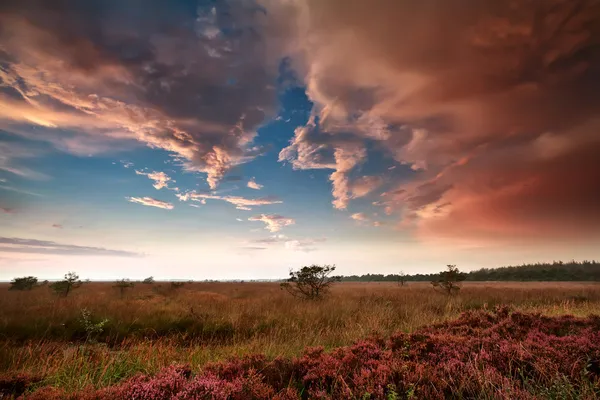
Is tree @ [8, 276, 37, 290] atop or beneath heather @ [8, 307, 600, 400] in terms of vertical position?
atop

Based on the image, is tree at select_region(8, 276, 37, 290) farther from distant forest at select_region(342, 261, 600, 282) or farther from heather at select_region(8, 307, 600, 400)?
distant forest at select_region(342, 261, 600, 282)

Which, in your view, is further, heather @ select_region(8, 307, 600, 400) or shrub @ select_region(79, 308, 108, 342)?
shrub @ select_region(79, 308, 108, 342)

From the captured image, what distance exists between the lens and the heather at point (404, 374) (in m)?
3.05

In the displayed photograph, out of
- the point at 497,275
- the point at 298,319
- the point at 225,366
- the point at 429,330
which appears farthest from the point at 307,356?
the point at 497,275

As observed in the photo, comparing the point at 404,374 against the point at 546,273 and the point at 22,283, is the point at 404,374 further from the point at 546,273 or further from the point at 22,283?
the point at 546,273

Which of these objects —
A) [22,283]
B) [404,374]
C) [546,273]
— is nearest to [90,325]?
[404,374]

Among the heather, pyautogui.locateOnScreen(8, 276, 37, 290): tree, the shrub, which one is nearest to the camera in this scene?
the heather

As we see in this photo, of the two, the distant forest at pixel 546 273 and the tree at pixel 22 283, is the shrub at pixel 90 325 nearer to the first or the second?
the tree at pixel 22 283

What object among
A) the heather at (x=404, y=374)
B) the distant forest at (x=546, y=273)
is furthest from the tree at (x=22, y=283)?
the distant forest at (x=546, y=273)

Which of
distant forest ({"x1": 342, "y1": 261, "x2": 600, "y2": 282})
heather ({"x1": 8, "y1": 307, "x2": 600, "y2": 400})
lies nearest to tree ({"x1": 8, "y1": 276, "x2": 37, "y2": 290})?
heather ({"x1": 8, "y1": 307, "x2": 600, "y2": 400})

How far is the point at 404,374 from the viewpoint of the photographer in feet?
11.8

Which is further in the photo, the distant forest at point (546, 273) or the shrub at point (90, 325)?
the distant forest at point (546, 273)

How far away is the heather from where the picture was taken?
120 inches

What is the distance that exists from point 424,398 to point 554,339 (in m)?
3.51
